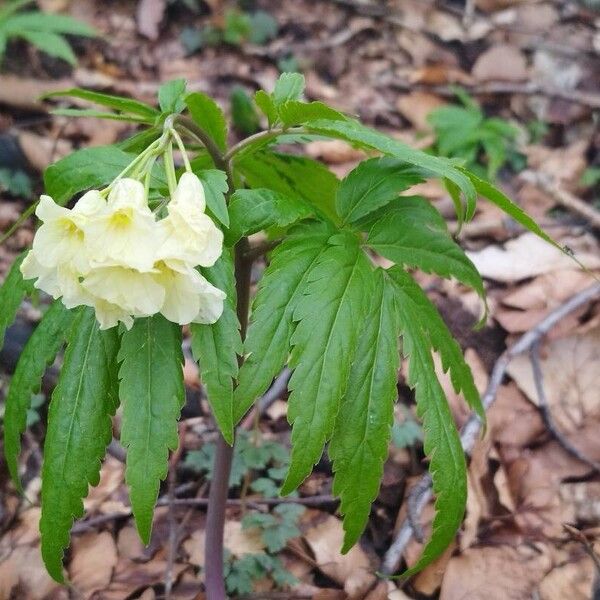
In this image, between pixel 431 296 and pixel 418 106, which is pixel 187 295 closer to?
pixel 431 296

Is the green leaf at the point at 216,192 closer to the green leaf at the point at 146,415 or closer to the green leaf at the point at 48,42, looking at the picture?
the green leaf at the point at 146,415

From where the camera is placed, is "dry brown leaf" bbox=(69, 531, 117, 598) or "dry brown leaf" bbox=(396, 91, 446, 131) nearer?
"dry brown leaf" bbox=(69, 531, 117, 598)

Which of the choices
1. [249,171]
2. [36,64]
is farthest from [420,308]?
[36,64]

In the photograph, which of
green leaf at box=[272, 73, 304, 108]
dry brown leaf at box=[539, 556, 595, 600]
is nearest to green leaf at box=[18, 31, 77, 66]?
green leaf at box=[272, 73, 304, 108]

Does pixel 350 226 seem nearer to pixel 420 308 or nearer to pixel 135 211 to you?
pixel 420 308

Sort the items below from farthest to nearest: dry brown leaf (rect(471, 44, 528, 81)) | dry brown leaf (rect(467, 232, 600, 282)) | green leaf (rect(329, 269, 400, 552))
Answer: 1. dry brown leaf (rect(471, 44, 528, 81))
2. dry brown leaf (rect(467, 232, 600, 282))
3. green leaf (rect(329, 269, 400, 552))

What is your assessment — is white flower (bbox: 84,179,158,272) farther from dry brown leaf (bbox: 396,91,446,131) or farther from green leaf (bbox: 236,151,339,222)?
dry brown leaf (bbox: 396,91,446,131)

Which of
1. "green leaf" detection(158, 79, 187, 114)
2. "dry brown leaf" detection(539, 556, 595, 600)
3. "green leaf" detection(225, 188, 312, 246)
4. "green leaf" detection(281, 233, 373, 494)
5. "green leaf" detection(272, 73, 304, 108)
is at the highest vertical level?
"green leaf" detection(272, 73, 304, 108)
